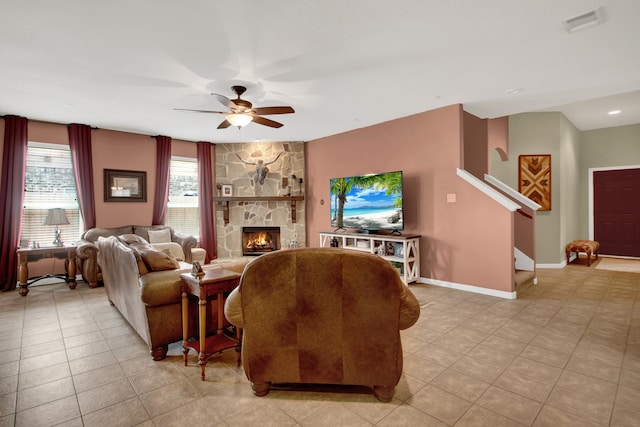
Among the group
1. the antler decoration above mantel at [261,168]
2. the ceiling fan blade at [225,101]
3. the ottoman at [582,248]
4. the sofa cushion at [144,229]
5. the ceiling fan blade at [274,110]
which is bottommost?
the ottoman at [582,248]

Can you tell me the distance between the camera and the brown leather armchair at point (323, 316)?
184 cm

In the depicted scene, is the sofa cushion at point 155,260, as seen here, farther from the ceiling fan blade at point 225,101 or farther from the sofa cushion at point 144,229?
the sofa cushion at point 144,229

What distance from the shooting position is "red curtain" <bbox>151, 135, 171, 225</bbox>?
6367mm

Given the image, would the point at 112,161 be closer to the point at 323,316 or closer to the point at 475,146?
the point at 323,316

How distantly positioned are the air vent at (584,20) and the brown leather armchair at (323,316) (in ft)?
8.35

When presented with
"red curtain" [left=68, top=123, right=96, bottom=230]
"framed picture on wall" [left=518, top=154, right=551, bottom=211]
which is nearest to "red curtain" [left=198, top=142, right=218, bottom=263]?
"red curtain" [left=68, top=123, right=96, bottom=230]

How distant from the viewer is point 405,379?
7.47 feet

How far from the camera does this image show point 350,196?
565 cm

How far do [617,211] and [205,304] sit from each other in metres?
9.01

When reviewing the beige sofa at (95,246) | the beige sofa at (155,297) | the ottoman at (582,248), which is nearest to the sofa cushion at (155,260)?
the beige sofa at (155,297)

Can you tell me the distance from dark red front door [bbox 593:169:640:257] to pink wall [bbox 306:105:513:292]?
512 cm

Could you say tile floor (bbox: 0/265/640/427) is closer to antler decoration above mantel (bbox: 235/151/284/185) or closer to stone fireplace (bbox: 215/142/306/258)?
stone fireplace (bbox: 215/142/306/258)

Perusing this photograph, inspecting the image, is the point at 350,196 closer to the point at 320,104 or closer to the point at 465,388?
the point at 320,104

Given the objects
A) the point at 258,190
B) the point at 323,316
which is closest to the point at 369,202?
the point at 258,190
